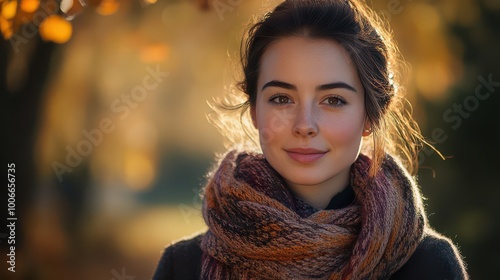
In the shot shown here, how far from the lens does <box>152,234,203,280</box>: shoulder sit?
9.06 feet

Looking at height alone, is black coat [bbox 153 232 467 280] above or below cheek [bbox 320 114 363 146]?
below

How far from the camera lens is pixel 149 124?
7.55 m

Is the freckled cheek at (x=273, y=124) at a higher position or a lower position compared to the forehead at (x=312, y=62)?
lower

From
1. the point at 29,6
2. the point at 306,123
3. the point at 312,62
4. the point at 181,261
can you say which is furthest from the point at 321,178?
the point at 29,6

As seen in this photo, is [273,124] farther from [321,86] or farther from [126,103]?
[126,103]

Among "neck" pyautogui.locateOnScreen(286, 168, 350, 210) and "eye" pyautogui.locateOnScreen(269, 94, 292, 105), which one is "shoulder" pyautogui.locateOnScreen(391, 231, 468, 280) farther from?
"eye" pyautogui.locateOnScreen(269, 94, 292, 105)

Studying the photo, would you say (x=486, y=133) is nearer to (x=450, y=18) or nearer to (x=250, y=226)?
(x=450, y=18)

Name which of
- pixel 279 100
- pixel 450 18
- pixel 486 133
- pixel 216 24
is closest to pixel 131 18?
pixel 216 24

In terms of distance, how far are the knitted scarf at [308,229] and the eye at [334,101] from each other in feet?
0.78

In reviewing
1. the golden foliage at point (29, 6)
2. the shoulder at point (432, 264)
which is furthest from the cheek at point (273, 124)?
the golden foliage at point (29, 6)

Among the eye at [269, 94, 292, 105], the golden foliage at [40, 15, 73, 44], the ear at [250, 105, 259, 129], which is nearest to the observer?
the eye at [269, 94, 292, 105]

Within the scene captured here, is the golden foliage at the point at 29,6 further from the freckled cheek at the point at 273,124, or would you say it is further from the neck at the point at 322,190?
the neck at the point at 322,190

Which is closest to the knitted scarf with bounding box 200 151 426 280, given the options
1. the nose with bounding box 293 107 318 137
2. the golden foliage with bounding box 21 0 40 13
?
the nose with bounding box 293 107 318 137

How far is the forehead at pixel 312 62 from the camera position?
8.05 feet
